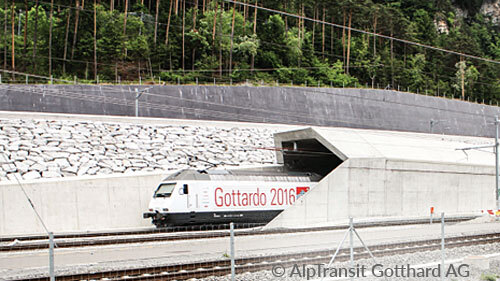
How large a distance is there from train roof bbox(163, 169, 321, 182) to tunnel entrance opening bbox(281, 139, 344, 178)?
7.89 feet

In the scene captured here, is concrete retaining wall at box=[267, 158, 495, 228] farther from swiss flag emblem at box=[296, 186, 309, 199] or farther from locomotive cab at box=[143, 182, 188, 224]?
locomotive cab at box=[143, 182, 188, 224]

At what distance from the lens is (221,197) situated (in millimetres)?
26203

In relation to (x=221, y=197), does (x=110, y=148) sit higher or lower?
higher

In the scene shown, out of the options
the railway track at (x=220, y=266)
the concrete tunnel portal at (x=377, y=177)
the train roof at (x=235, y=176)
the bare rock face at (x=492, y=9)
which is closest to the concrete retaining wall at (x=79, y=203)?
the train roof at (x=235, y=176)

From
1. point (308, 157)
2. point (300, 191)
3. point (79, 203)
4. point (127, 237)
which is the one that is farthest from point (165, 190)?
point (308, 157)

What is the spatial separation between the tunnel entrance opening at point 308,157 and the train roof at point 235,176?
2406mm

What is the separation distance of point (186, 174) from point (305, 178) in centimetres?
777

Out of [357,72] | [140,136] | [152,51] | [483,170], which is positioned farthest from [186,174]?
[357,72]

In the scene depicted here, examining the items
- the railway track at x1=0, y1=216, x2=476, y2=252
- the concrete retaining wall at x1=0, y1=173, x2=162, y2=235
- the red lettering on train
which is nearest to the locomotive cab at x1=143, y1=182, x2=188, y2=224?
the railway track at x1=0, y1=216, x2=476, y2=252

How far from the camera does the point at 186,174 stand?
1011 inches

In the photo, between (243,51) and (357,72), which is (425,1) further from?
(243,51)

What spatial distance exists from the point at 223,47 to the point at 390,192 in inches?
1826

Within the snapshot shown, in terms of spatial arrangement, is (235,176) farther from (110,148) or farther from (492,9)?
(492,9)

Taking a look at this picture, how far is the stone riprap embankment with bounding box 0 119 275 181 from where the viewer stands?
28.2 meters
